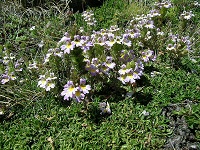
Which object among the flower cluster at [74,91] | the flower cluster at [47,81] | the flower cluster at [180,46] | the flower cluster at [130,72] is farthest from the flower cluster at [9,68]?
the flower cluster at [180,46]

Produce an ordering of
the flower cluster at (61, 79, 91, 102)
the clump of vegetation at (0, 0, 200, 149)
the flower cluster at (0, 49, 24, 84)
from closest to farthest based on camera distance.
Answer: the flower cluster at (61, 79, 91, 102) < the clump of vegetation at (0, 0, 200, 149) < the flower cluster at (0, 49, 24, 84)

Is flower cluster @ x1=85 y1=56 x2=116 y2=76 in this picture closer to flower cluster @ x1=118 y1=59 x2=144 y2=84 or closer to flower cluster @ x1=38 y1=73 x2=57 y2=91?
flower cluster @ x1=118 y1=59 x2=144 y2=84

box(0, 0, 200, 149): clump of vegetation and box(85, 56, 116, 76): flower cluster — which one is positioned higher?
box(85, 56, 116, 76): flower cluster

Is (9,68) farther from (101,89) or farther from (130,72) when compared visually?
(130,72)

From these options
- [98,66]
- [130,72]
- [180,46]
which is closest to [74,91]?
[98,66]

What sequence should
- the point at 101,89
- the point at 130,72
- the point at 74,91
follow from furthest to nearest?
the point at 101,89 → the point at 130,72 → the point at 74,91

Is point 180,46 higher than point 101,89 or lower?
higher

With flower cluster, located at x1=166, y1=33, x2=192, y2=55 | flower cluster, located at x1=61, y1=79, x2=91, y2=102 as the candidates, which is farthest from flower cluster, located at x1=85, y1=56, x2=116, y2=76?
flower cluster, located at x1=166, y1=33, x2=192, y2=55

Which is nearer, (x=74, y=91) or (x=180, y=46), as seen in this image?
(x=74, y=91)

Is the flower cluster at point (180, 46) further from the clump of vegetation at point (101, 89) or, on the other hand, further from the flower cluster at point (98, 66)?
the flower cluster at point (98, 66)

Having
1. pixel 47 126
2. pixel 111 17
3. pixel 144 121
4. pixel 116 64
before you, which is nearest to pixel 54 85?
pixel 47 126

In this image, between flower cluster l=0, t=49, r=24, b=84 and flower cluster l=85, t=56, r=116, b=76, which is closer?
flower cluster l=85, t=56, r=116, b=76

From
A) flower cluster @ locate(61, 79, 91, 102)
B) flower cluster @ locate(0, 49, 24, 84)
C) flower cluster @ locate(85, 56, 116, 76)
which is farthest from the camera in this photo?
flower cluster @ locate(0, 49, 24, 84)
